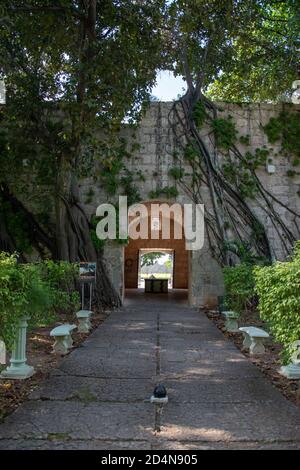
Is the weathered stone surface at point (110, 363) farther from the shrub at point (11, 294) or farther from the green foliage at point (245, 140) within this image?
the green foliage at point (245, 140)

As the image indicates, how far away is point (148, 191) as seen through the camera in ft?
30.1

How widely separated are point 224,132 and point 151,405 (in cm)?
753

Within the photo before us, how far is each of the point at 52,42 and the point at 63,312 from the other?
174 inches

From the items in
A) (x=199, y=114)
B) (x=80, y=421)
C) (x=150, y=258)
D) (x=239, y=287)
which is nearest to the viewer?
(x=80, y=421)

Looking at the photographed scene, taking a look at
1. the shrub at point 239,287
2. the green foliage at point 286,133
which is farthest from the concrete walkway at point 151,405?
the green foliage at point 286,133

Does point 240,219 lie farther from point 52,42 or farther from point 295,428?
point 295,428

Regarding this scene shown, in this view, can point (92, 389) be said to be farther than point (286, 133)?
No

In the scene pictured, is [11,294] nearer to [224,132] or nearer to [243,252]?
[243,252]

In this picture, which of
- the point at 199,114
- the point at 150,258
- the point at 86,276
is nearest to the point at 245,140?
the point at 199,114

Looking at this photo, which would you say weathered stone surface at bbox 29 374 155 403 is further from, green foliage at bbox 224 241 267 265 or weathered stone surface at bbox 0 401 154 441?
green foliage at bbox 224 241 267 265

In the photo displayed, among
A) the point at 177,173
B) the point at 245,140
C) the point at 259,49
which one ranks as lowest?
the point at 177,173

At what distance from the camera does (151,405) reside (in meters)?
2.86

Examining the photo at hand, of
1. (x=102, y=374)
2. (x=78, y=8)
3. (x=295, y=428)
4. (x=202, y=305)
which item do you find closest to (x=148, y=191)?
(x=202, y=305)

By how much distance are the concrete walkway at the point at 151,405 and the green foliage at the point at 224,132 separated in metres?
5.51
